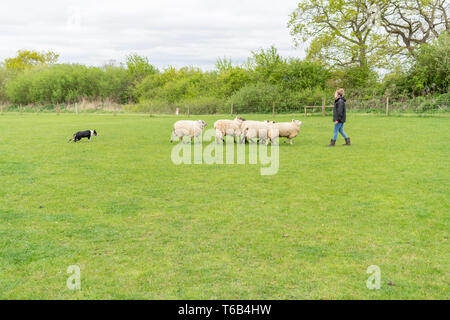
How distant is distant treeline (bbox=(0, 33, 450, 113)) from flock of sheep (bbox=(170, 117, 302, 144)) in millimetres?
23102

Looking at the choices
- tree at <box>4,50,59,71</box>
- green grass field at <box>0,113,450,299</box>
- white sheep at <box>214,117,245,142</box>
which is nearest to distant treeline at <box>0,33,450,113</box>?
tree at <box>4,50,59,71</box>

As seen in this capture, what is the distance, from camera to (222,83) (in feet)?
167

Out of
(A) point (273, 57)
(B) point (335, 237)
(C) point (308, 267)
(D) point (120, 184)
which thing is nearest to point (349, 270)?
(C) point (308, 267)

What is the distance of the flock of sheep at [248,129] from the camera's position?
48.9 ft

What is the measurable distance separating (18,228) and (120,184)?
307 cm

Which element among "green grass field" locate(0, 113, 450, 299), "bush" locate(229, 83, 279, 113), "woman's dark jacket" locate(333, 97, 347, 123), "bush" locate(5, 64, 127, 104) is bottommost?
"green grass field" locate(0, 113, 450, 299)

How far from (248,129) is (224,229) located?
31.0ft

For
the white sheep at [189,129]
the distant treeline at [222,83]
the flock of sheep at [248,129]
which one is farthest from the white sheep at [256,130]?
the distant treeline at [222,83]

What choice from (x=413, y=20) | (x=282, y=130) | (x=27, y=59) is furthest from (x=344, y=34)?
(x=27, y=59)

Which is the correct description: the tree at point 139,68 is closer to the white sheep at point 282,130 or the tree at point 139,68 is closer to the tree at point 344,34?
the tree at point 344,34

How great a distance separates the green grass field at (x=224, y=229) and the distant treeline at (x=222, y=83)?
27542 millimetres

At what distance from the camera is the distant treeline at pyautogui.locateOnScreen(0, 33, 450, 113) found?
3524 centimetres

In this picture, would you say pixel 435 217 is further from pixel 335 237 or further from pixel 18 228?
pixel 18 228

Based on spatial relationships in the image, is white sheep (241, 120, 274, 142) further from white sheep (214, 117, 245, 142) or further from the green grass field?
the green grass field
